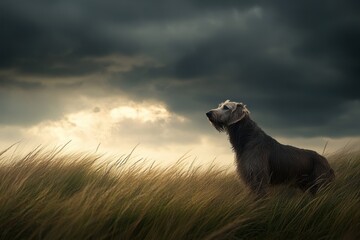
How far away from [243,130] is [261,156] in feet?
1.82

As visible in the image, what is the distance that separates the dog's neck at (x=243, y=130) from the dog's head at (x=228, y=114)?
0.10 meters

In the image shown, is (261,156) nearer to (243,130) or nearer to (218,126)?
(243,130)

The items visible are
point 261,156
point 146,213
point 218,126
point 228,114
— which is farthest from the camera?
point 218,126

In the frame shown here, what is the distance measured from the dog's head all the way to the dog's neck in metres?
0.10

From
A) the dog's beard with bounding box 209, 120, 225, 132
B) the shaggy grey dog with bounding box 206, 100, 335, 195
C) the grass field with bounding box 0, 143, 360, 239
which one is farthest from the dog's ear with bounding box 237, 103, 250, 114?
the grass field with bounding box 0, 143, 360, 239

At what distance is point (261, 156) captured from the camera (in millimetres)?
7875

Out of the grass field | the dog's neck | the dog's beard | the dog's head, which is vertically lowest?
the grass field

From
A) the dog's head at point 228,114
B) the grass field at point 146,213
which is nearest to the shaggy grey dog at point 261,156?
the dog's head at point 228,114

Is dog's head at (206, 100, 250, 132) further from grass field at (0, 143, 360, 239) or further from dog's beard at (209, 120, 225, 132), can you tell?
grass field at (0, 143, 360, 239)

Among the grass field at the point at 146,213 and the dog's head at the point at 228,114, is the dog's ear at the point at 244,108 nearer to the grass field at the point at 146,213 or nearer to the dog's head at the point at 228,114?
the dog's head at the point at 228,114

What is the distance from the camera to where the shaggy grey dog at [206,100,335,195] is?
7844 millimetres

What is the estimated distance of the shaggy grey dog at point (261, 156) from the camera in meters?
7.84

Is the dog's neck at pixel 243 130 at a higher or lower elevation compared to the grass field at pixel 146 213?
higher

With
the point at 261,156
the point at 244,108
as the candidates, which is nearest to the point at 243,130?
the point at 244,108
